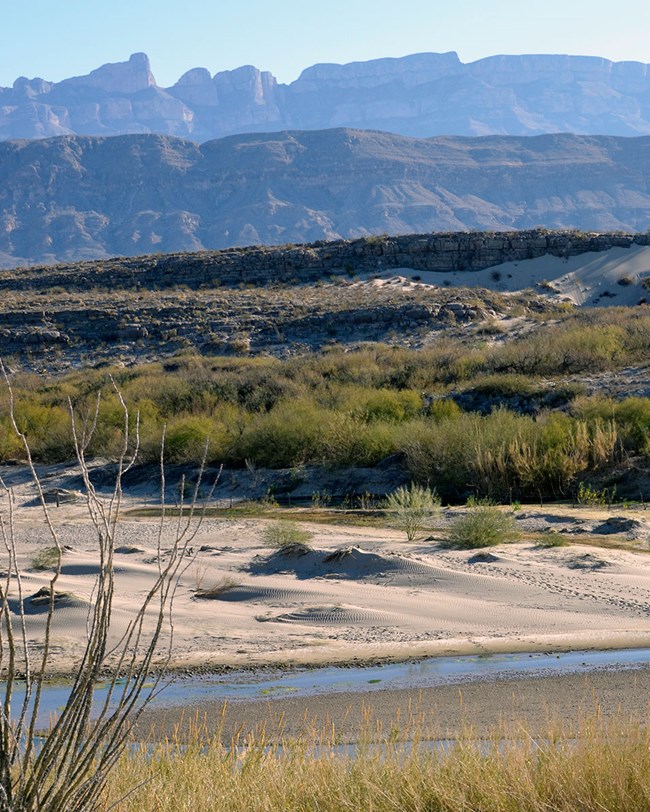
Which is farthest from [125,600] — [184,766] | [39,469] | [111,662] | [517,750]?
[39,469]

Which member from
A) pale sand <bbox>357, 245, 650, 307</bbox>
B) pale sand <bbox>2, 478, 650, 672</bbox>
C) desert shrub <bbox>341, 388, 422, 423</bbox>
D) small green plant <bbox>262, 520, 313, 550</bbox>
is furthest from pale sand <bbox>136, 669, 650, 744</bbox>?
pale sand <bbox>357, 245, 650, 307</bbox>

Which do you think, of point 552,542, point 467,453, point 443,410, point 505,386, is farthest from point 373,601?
point 505,386

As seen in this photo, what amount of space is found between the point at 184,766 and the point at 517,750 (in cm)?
185

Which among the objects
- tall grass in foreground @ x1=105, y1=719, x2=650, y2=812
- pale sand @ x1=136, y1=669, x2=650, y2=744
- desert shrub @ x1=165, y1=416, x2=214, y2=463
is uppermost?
tall grass in foreground @ x1=105, y1=719, x2=650, y2=812

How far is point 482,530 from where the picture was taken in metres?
15.8

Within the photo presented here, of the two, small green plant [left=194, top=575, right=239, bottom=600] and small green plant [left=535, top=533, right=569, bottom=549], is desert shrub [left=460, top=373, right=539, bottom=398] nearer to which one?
small green plant [left=535, top=533, right=569, bottom=549]

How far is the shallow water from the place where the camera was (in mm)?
10227

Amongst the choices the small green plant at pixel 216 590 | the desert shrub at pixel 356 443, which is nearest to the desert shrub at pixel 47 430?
the desert shrub at pixel 356 443

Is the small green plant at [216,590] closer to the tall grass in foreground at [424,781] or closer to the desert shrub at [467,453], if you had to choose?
the tall grass in foreground at [424,781]

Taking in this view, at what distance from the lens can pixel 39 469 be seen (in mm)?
26438

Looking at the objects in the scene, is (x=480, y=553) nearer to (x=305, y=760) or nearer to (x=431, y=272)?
(x=305, y=760)

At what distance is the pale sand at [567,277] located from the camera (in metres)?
53.5

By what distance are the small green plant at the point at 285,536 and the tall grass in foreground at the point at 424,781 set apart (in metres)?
8.75

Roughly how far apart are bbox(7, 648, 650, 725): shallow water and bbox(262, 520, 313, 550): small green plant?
446 centimetres
